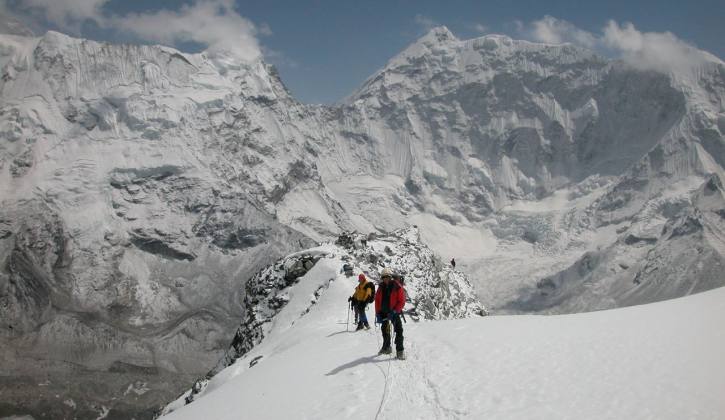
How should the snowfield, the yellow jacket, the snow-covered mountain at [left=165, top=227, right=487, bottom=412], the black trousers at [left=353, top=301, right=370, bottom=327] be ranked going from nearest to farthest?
the snowfield < the black trousers at [left=353, top=301, right=370, bottom=327] < the yellow jacket < the snow-covered mountain at [left=165, top=227, right=487, bottom=412]

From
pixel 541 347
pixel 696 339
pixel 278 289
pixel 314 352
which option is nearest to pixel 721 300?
pixel 696 339

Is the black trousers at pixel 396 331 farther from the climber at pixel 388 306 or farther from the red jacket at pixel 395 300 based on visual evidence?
the red jacket at pixel 395 300

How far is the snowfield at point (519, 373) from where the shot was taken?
1557cm

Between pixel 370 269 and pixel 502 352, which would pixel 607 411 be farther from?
pixel 370 269

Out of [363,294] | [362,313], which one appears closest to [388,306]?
[362,313]

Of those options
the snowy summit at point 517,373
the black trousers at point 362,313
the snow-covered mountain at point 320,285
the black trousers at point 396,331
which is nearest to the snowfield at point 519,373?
the snowy summit at point 517,373

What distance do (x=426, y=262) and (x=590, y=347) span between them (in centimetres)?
4649

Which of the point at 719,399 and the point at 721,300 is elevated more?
the point at 721,300

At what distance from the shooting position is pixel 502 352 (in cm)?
2125

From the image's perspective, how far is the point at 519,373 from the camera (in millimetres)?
18641

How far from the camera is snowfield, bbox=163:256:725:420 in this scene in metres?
15.6

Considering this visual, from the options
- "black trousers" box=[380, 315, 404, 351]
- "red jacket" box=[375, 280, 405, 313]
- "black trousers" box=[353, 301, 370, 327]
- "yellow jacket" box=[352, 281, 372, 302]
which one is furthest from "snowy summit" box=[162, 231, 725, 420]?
"yellow jacket" box=[352, 281, 372, 302]

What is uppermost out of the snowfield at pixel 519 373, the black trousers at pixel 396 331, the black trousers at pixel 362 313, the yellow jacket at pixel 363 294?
the yellow jacket at pixel 363 294

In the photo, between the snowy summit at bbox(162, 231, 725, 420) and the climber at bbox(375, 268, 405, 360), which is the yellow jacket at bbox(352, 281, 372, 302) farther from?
the climber at bbox(375, 268, 405, 360)
